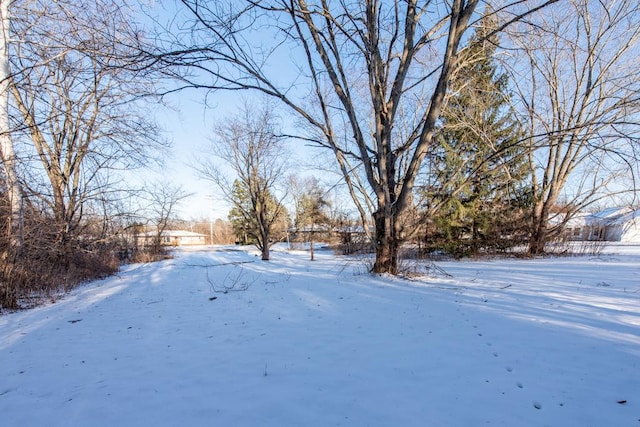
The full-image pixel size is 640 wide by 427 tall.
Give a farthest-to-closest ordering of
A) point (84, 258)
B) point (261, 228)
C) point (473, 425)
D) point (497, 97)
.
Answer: point (261, 228) → point (497, 97) → point (84, 258) → point (473, 425)

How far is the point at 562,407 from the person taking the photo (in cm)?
184

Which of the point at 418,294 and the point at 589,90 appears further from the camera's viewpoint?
the point at 589,90

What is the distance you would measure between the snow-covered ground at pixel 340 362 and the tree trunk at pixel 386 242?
1.87 m

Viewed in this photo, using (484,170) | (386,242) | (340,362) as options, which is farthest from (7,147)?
(484,170)

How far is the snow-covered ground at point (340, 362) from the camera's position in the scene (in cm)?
188

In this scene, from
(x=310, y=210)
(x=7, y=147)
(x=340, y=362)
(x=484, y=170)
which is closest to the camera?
(x=340, y=362)

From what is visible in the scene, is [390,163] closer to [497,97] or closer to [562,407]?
[562,407]

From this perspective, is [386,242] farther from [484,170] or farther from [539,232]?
[539,232]

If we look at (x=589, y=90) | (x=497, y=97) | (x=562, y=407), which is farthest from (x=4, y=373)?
(x=589, y=90)

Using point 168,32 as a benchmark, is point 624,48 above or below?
above

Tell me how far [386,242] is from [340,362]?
14.5 ft

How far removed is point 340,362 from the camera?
2619mm

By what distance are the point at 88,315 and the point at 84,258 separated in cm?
657

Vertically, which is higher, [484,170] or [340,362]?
[484,170]
